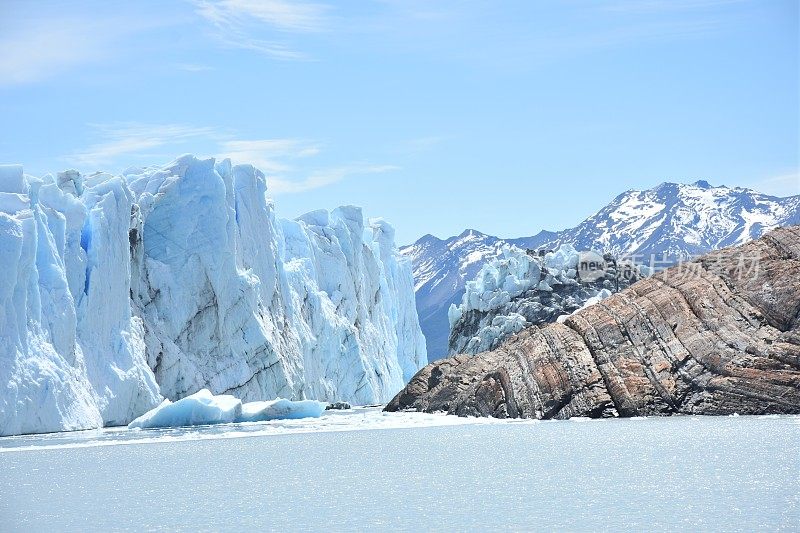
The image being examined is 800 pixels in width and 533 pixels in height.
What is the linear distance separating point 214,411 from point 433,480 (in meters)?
20.3

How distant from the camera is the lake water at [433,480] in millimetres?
12711

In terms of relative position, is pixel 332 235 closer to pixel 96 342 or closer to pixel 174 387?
pixel 174 387

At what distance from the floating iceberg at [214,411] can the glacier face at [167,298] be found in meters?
2.09

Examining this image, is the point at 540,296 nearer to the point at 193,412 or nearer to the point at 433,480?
the point at 193,412

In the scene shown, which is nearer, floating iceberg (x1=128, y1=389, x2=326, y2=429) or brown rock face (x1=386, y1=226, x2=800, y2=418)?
brown rock face (x1=386, y1=226, x2=800, y2=418)

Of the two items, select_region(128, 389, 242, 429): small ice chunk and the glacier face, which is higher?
the glacier face

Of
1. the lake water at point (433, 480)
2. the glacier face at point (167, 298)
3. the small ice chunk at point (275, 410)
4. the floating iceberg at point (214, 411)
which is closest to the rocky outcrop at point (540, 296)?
the glacier face at point (167, 298)

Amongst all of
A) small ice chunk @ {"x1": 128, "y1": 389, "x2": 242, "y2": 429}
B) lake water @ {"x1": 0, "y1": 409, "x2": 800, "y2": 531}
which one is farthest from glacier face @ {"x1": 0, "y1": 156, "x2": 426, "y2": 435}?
lake water @ {"x1": 0, "y1": 409, "x2": 800, "y2": 531}

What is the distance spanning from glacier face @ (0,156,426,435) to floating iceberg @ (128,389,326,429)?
2093mm

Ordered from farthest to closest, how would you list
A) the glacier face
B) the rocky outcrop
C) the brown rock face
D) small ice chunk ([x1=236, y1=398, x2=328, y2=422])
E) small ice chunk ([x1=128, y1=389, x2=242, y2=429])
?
1. the rocky outcrop
2. small ice chunk ([x1=236, y1=398, x2=328, y2=422])
3. small ice chunk ([x1=128, y1=389, x2=242, y2=429])
4. the glacier face
5. the brown rock face

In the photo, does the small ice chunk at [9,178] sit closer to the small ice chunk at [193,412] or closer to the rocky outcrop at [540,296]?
the small ice chunk at [193,412]

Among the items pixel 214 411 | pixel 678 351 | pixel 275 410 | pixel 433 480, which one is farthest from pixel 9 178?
pixel 433 480

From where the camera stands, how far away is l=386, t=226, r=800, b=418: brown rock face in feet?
89.5

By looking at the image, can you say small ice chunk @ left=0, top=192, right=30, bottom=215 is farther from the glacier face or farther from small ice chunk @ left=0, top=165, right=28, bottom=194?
small ice chunk @ left=0, top=165, right=28, bottom=194
